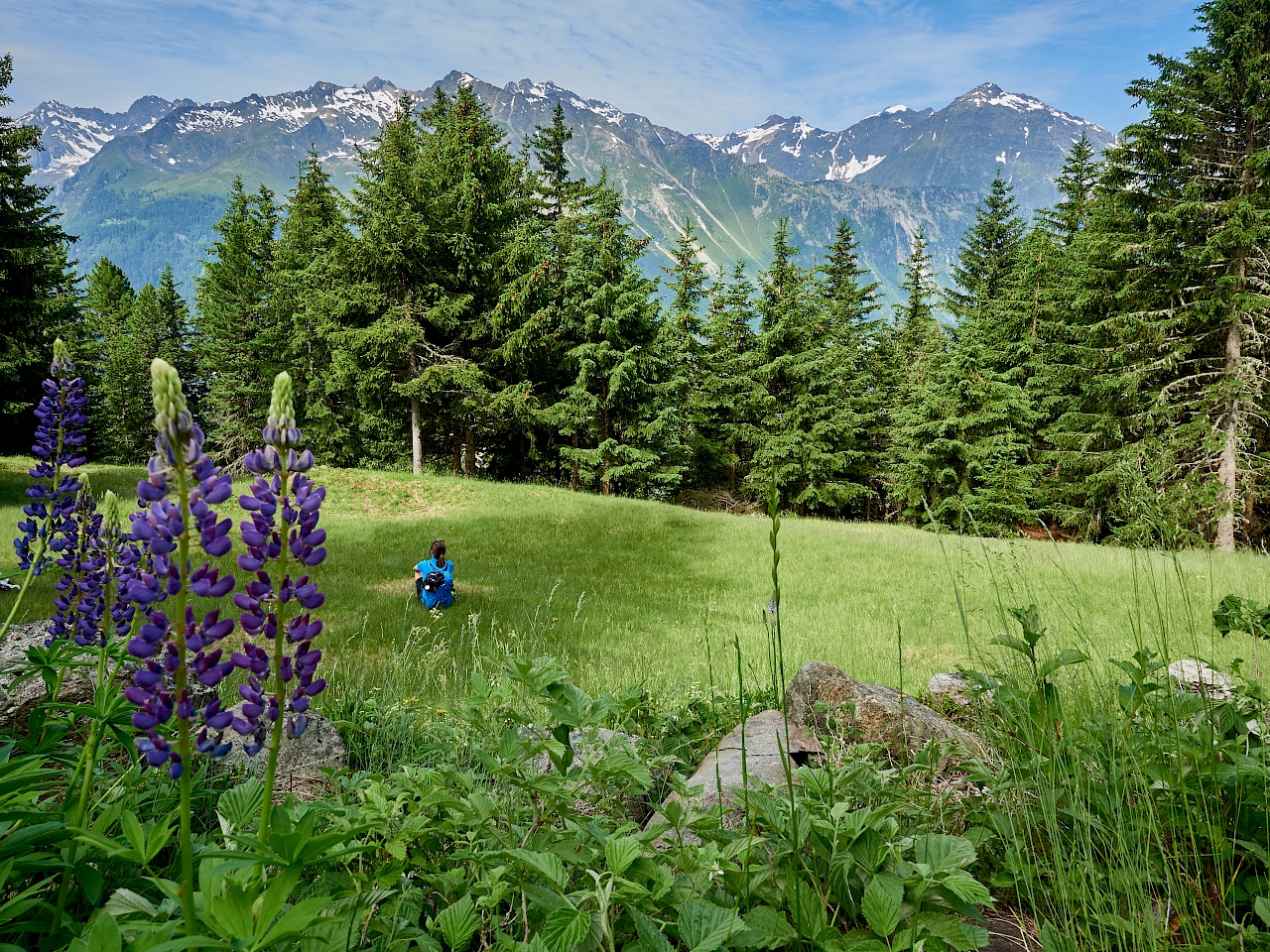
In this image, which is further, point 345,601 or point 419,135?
point 419,135

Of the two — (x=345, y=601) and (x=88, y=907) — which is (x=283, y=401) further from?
(x=345, y=601)

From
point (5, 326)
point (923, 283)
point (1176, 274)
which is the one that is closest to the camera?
point (5, 326)

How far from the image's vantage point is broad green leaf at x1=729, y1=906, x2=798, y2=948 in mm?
1323

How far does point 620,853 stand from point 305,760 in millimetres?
2203

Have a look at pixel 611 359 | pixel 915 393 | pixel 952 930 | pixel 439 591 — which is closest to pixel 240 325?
pixel 611 359

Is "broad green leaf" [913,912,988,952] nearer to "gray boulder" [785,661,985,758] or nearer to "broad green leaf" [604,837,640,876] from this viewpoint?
"broad green leaf" [604,837,640,876]

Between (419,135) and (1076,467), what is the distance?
92.8 ft

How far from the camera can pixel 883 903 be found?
1362 millimetres

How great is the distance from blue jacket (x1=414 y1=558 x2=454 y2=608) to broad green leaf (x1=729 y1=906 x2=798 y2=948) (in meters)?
8.41

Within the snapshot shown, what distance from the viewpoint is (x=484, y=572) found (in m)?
Result: 12.4

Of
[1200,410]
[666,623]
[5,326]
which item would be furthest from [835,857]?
[5,326]

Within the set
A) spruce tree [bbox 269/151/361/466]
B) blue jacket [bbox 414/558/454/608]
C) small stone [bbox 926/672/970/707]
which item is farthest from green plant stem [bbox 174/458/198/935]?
spruce tree [bbox 269/151/361/466]

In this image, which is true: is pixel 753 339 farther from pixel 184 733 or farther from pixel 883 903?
pixel 184 733

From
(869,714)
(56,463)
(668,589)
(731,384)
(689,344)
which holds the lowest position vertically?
(668,589)
